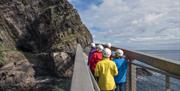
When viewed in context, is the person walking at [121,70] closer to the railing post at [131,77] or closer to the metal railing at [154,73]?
the railing post at [131,77]

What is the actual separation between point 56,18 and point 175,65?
45.6m

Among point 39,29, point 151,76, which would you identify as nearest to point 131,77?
point 151,76

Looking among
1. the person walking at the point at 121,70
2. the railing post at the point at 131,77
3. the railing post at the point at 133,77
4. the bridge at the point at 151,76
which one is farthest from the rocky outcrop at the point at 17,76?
the bridge at the point at 151,76

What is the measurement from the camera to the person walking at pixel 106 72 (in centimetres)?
917

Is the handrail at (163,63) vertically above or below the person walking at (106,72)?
above

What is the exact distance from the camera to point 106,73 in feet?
30.4

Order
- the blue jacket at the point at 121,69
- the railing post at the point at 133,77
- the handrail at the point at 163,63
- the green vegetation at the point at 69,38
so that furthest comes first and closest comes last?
the green vegetation at the point at 69,38
the blue jacket at the point at 121,69
the railing post at the point at 133,77
the handrail at the point at 163,63

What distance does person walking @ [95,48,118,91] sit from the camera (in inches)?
361

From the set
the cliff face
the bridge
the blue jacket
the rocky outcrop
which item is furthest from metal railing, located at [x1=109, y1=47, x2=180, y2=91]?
the cliff face

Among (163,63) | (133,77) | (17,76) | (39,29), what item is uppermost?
(39,29)

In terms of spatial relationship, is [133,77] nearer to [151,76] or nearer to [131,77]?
[131,77]

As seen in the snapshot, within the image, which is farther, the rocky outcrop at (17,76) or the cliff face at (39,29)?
the cliff face at (39,29)

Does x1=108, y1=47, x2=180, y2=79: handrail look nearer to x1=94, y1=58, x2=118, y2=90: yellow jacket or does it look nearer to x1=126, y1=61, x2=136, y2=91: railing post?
x1=126, y1=61, x2=136, y2=91: railing post

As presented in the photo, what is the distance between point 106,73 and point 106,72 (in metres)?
0.02
